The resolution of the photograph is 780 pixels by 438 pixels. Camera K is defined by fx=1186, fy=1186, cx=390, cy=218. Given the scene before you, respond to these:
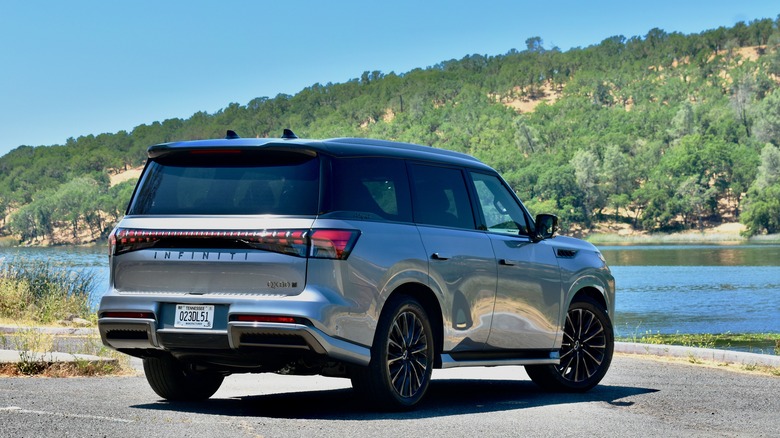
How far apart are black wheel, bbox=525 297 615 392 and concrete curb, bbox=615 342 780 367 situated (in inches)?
161

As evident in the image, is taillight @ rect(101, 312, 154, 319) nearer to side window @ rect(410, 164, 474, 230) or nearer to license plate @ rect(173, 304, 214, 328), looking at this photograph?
license plate @ rect(173, 304, 214, 328)

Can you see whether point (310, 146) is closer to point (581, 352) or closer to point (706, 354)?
point (581, 352)

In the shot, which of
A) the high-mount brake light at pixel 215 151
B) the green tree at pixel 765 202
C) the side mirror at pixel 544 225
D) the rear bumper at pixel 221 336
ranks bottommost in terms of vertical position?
the green tree at pixel 765 202

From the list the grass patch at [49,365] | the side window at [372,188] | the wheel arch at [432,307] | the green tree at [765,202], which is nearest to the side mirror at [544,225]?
the wheel arch at [432,307]

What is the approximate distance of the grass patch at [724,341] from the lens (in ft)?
79.5

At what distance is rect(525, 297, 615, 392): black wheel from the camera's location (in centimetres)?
1103

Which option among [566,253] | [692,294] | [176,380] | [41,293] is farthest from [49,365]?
[692,294]

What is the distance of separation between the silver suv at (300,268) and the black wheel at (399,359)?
11 millimetres

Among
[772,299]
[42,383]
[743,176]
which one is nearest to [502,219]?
[42,383]

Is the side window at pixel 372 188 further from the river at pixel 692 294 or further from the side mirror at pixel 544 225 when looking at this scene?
the river at pixel 692 294

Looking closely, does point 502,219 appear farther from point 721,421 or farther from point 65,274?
point 65,274

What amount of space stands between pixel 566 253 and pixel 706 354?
5.45 m

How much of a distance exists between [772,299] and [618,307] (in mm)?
7576

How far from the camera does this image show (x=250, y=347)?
8.13 metres
